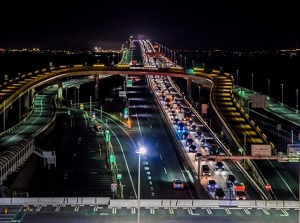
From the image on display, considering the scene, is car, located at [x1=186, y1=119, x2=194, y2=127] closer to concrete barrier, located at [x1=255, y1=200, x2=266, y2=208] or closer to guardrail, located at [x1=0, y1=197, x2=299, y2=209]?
concrete barrier, located at [x1=255, y1=200, x2=266, y2=208]

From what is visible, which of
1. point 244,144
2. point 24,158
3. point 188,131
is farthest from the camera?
point 188,131

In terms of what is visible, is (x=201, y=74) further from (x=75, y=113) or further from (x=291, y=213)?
(x=291, y=213)

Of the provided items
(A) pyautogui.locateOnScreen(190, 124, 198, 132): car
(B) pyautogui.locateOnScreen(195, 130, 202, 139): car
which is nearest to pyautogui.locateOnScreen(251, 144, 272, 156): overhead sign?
(B) pyautogui.locateOnScreen(195, 130, 202, 139): car

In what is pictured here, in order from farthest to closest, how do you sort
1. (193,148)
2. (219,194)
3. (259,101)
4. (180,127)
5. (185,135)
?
(259,101) < (180,127) < (185,135) < (193,148) < (219,194)

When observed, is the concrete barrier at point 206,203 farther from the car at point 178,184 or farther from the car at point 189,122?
the car at point 189,122

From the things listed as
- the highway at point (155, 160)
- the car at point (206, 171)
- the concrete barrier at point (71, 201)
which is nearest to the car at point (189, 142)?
the highway at point (155, 160)

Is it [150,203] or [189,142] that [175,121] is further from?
[150,203]

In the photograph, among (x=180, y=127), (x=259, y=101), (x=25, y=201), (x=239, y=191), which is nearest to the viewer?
(x=25, y=201)

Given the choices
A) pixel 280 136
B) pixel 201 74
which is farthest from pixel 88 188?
pixel 201 74

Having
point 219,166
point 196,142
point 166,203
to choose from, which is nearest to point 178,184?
point 219,166
